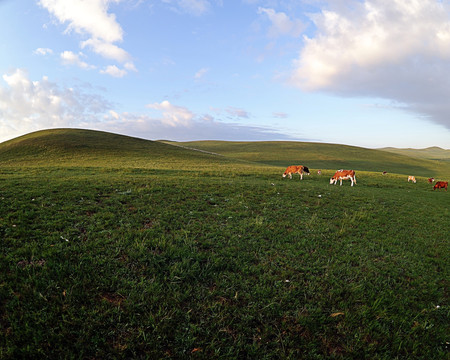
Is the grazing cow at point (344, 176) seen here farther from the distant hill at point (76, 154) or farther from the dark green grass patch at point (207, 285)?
the distant hill at point (76, 154)

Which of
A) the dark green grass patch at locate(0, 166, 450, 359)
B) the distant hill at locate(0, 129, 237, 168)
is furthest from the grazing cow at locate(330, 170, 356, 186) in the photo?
the distant hill at locate(0, 129, 237, 168)

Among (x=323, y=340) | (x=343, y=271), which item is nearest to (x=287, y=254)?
(x=343, y=271)

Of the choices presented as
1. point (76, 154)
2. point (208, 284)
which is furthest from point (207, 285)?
point (76, 154)

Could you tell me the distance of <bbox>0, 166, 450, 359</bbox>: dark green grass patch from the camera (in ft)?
14.1

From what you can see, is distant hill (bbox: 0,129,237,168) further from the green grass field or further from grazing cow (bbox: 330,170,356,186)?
the green grass field

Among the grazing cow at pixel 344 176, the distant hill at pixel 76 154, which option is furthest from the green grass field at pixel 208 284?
the distant hill at pixel 76 154

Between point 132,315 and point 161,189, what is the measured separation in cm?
1014

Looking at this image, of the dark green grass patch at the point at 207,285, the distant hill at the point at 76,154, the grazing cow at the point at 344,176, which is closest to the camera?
the dark green grass patch at the point at 207,285

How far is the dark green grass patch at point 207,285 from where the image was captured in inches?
169

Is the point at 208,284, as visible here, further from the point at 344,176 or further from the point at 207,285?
the point at 344,176

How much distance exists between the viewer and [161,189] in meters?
14.3

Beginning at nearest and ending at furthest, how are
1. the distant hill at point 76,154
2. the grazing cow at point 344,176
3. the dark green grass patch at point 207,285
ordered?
the dark green grass patch at point 207,285 < the grazing cow at point 344,176 < the distant hill at point 76,154

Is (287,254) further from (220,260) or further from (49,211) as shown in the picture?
(49,211)

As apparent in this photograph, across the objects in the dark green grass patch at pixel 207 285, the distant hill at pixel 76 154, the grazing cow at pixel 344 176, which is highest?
the distant hill at pixel 76 154
